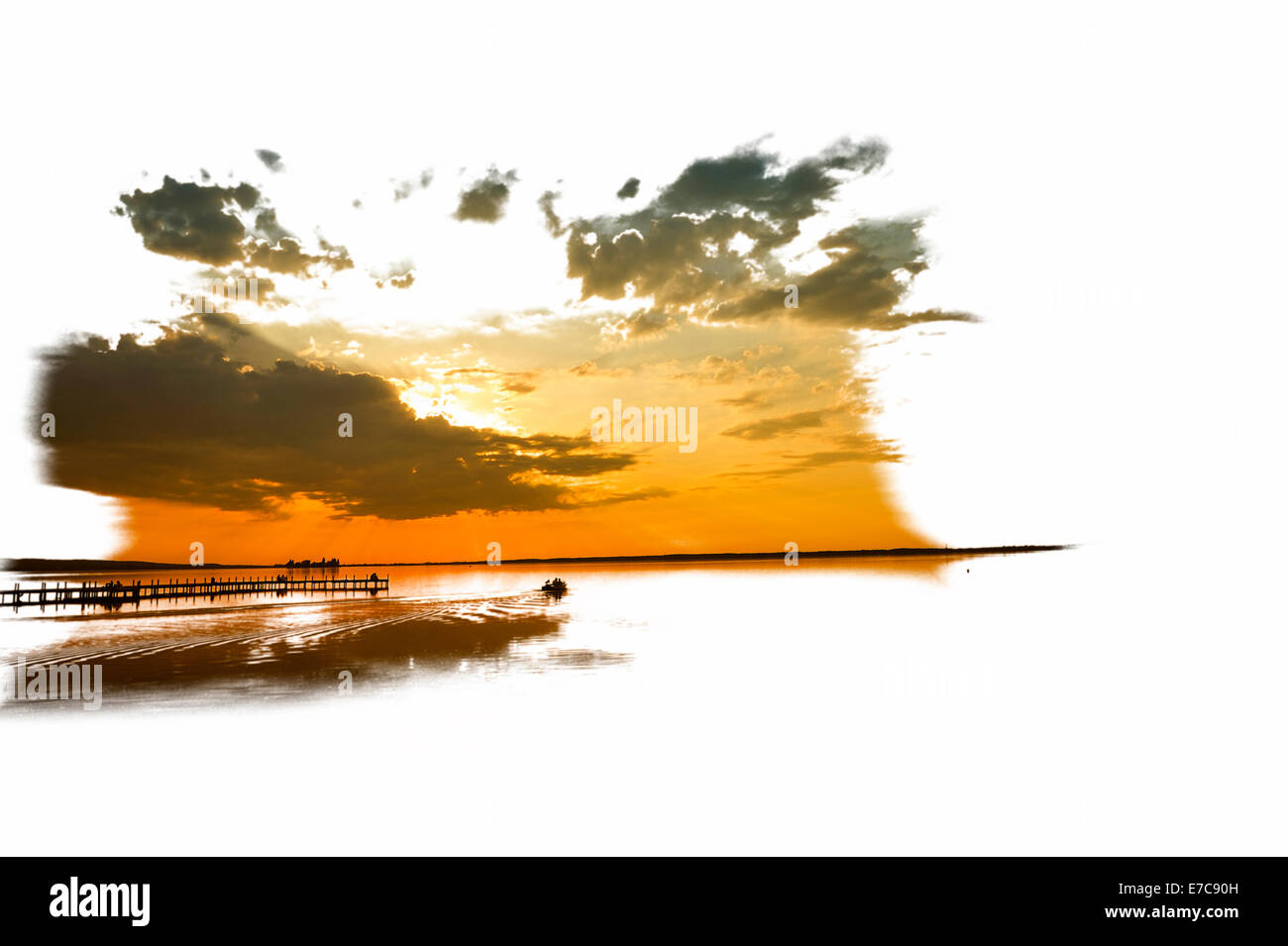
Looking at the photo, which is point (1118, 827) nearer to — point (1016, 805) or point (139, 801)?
point (1016, 805)

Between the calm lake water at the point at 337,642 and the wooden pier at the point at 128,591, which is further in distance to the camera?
the wooden pier at the point at 128,591

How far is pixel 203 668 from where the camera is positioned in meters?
28.8

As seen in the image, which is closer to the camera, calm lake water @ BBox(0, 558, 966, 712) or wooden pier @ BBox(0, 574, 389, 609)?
calm lake water @ BBox(0, 558, 966, 712)

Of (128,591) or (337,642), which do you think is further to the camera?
(128,591)

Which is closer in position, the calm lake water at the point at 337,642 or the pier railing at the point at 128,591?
the calm lake water at the point at 337,642

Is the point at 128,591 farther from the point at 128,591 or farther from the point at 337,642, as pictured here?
the point at 337,642

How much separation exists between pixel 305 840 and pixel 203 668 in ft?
62.6

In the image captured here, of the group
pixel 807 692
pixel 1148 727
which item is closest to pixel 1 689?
pixel 807 692

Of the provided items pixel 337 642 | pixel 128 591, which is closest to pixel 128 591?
pixel 128 591

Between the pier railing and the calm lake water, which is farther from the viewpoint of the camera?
the pier railing
